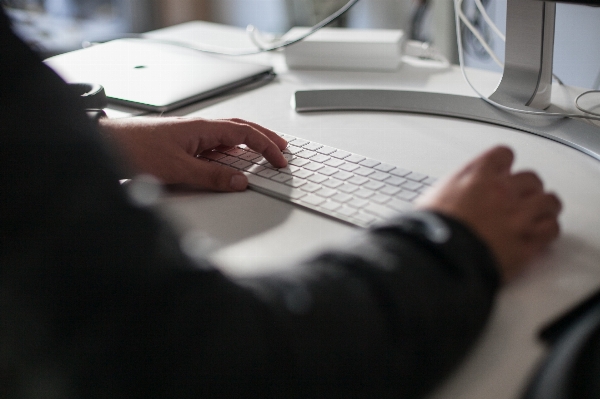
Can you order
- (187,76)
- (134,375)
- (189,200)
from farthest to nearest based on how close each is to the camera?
(187,76)
(189,200)
(134,375)

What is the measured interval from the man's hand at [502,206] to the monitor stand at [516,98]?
292mm

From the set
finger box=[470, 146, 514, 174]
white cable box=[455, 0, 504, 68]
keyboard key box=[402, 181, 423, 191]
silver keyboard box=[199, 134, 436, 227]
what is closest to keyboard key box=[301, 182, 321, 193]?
silver keyboard box=[199, 134, 436, 227]

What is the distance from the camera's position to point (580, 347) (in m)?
0.38

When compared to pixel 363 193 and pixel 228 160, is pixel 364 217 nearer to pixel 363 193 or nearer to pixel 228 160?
pixel 363 193

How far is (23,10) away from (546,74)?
3212 mm

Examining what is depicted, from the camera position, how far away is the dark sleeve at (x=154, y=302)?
32cm

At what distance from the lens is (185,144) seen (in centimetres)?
73

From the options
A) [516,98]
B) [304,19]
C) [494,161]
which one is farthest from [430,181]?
[304,19]

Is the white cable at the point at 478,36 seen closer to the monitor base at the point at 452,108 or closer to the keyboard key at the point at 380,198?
the monitor base at the point at 452,108

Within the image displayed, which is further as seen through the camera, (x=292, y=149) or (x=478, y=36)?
(x=478, y=36)

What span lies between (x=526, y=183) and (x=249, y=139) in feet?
1.21

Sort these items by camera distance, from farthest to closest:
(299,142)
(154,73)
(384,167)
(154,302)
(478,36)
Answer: (154,73) < (478,36) < (299,142) < (384,167) < (154,302)

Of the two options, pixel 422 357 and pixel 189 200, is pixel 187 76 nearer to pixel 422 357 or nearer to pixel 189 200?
pixel 189 200

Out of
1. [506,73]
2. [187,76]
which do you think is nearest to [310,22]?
[187,76]
